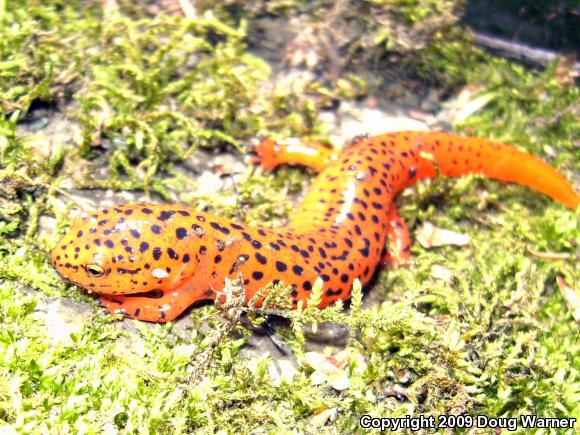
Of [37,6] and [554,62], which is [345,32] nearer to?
[554,62]

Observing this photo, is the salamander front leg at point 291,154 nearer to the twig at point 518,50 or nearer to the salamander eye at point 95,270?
the salamander eye at point 95,270

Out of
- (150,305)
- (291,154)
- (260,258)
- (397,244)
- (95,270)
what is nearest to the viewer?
(95,270)

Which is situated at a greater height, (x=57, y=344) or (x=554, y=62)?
(x=554, y=62)

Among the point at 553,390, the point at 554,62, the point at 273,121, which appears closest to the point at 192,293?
the point at 273,121

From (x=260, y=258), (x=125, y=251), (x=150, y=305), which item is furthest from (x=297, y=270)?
(x=125, y=251)

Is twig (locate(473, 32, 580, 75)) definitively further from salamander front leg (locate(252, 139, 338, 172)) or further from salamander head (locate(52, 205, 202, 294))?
salamander head (locate(52, 205, 202, 294))

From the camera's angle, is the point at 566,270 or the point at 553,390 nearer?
the point at 553,390

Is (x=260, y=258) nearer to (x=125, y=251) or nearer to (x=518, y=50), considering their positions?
(x=125, y=251)
